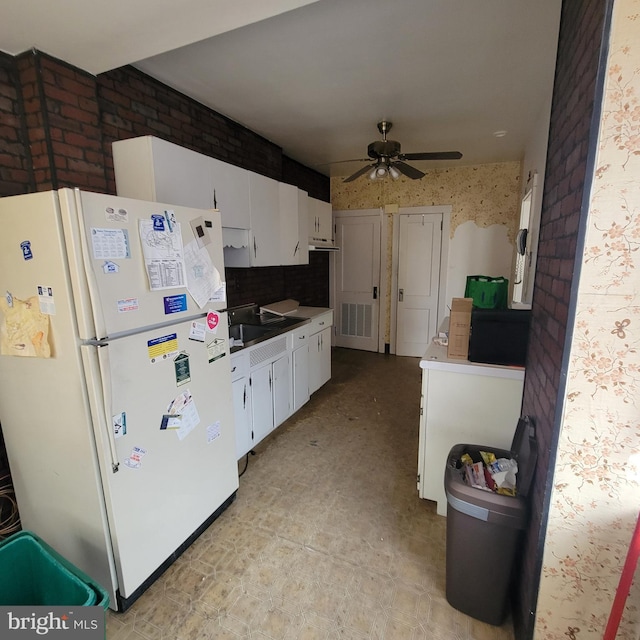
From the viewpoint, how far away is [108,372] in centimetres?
131

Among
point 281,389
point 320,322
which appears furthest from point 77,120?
point 320,322

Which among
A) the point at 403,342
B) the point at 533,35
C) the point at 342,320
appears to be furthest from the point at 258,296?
the point at 533,35

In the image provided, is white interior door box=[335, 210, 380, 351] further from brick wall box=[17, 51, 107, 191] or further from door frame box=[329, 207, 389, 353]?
brick wall box=[17, 51, 107, 191]

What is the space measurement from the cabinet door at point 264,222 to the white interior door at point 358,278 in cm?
228

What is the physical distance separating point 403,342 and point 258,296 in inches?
100

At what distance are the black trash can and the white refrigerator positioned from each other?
127cm

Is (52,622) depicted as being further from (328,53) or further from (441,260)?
(441,260)

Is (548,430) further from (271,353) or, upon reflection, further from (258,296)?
(258,296)

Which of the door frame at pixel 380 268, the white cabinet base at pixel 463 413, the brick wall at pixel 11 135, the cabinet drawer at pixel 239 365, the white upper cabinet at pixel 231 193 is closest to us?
the brick wall at pixel 11 135

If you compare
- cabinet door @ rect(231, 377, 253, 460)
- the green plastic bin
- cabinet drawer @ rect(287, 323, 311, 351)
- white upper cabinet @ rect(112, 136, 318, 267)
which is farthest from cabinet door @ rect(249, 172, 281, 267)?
the green plastic bin


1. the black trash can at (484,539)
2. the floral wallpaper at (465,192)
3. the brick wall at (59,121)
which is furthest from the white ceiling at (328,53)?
the black trash can at (484,539)

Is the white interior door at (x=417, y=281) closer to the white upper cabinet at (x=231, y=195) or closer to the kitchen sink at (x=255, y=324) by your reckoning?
the white upper cabinet at (x=231, y=195)

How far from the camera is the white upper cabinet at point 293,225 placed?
130 inches

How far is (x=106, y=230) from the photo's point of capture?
1301 millimetres
